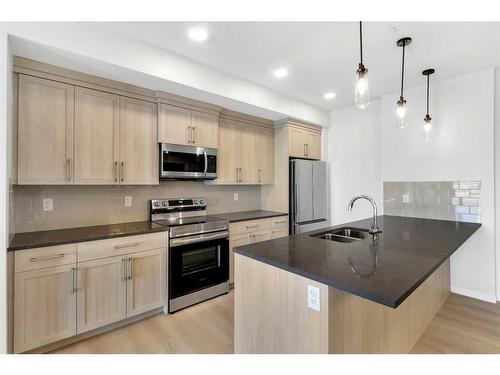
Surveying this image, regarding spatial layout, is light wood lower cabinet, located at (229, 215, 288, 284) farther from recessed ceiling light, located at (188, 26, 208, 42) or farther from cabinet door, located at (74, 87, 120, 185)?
recessed ceiling light, located at (188, 26, 208, 42)

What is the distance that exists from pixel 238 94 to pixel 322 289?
2.41 metres

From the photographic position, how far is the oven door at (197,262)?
2570mm

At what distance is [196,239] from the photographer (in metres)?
2.73

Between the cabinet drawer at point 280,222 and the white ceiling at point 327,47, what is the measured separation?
1.82 metres

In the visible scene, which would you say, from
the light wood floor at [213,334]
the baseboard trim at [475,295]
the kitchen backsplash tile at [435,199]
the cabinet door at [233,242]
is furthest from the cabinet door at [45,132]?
the baseboard trim at [475,295]

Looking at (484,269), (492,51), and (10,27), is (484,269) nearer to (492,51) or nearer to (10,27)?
(492,51)

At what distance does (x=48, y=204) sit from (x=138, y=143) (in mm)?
993

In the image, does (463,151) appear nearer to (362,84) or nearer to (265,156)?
(362,84)

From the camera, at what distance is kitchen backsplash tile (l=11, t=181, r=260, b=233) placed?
7.41 ft

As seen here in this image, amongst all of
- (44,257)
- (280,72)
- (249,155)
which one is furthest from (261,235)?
(44,257)

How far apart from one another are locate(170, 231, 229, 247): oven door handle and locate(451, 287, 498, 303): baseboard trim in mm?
2828

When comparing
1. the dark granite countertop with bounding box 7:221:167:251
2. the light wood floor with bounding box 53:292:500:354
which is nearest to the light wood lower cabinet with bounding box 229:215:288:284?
the light wood floor with bounding box 53:292:500:354

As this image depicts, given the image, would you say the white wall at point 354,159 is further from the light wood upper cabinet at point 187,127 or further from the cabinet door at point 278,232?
the light wood upper cabinet at point 187,127
